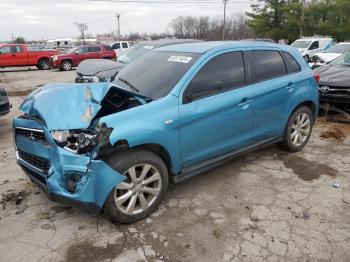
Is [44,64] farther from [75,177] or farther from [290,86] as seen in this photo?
[75,177]

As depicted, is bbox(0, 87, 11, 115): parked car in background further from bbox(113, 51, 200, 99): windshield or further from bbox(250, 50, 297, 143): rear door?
bbox(250, 50, 297, 143): rear door

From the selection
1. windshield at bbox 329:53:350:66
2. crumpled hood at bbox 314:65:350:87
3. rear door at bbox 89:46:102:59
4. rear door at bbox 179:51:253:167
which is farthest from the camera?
rear door at bbox 89:46:102:59

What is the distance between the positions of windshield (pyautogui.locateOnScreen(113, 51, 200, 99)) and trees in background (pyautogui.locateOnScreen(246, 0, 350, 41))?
34036 mm

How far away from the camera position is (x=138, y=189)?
3.41 m

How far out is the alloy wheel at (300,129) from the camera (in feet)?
17.1

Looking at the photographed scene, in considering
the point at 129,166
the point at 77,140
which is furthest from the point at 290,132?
the point at 77,140

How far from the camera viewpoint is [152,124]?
337 cm

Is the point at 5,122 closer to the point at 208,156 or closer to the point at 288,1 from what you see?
the point at 208,156

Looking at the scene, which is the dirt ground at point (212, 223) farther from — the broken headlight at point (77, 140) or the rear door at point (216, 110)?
the broken headlight at point (77, 140)

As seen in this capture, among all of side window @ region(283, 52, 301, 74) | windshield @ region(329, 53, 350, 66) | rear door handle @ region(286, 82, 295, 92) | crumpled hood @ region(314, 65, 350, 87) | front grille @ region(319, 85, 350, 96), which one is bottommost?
front grille @ region(319, 85, 350, 96)

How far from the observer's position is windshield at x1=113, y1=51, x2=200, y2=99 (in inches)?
150

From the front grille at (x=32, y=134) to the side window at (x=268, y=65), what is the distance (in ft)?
8.93

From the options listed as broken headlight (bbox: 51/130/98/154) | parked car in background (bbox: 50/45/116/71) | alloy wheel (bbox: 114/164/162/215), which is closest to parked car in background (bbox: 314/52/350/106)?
alloy wheel (bbox: 114/164/162/215)

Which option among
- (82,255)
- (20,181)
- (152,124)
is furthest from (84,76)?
(82,255)
